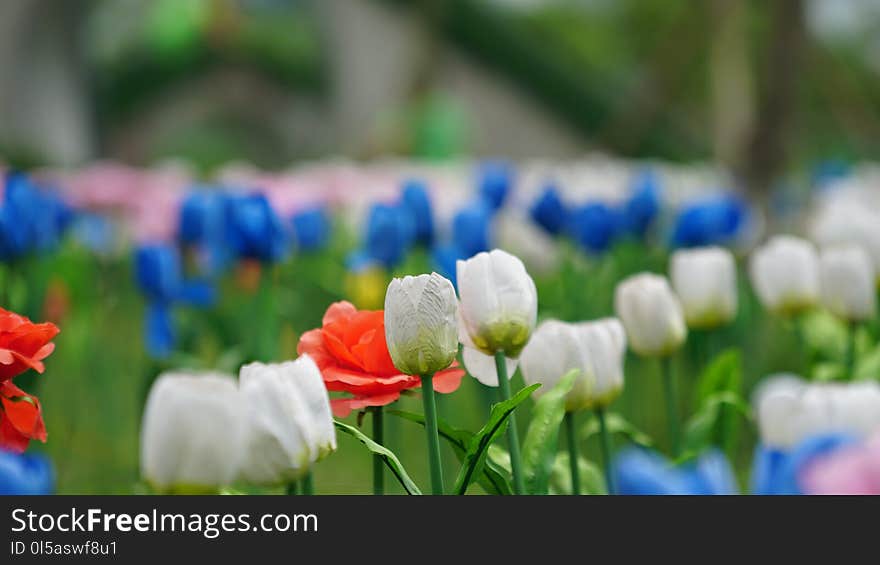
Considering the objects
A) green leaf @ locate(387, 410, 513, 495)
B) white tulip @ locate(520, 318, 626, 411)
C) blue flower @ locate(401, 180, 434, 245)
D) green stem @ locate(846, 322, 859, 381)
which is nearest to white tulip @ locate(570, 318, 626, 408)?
white tulip @ locate(520, 318, 626, 411)

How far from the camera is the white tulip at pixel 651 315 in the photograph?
95cm

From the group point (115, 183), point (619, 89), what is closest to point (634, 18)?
point (619, 89)

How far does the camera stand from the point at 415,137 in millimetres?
6605

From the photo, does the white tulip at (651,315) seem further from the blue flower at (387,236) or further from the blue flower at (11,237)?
the blue flower at (11,237)

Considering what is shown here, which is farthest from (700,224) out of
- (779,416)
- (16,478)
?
(16,478)

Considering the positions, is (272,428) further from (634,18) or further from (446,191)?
(634,18)

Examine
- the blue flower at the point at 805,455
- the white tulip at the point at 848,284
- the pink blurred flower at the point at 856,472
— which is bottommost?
the pink blurred flower at the point at 856,472

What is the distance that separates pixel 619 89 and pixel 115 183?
6.70 m

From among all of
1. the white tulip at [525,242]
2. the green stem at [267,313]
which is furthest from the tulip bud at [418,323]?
the white tulip at [525,242]

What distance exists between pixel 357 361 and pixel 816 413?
1.21ft

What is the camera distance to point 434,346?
611 millimetres

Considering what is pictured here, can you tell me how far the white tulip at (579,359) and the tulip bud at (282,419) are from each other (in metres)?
0.26

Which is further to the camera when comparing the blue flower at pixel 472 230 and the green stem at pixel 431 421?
the blue flower at pixel 472 230

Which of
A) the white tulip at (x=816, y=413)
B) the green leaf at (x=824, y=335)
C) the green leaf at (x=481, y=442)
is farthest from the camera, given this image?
the green leaf at (x=824, y=335)
